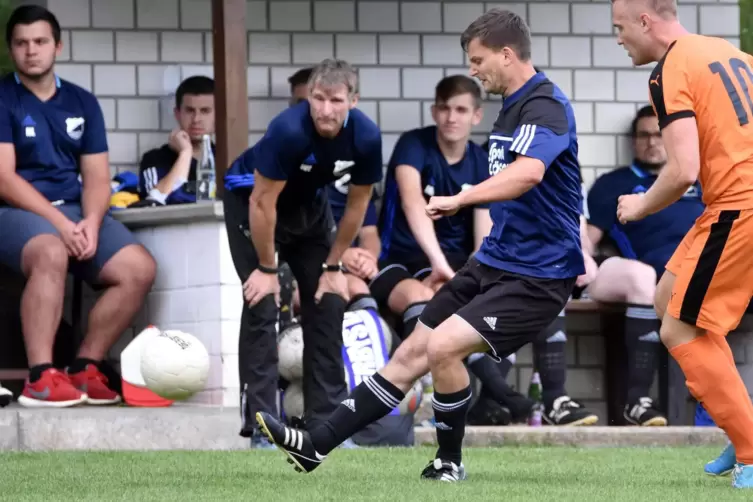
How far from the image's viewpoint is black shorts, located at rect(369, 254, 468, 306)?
9797 millimetres

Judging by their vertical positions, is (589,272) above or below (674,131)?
below

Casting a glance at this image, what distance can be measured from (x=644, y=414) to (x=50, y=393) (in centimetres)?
343

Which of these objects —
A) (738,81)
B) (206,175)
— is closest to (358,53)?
(206,175)

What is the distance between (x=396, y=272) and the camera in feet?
32.3

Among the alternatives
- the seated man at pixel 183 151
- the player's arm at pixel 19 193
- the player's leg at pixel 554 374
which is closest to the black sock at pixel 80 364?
the player's arm at pixel 19 193

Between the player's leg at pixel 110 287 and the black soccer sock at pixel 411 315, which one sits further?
the black soccer sock at pixel 411 315

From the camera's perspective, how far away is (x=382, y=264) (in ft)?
32.9

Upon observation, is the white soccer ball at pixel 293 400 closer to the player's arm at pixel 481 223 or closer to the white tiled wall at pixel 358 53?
the player's arm at pixel 481 223

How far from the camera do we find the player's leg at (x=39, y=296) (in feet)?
28.5

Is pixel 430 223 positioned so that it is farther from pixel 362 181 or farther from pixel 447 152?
pixel 362 181

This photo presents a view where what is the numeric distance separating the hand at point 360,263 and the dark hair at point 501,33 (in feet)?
11.1

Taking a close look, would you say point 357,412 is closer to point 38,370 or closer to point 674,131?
point 674,131

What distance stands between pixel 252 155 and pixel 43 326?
1.47 metres

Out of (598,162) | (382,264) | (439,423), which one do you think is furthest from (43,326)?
(598,162)
